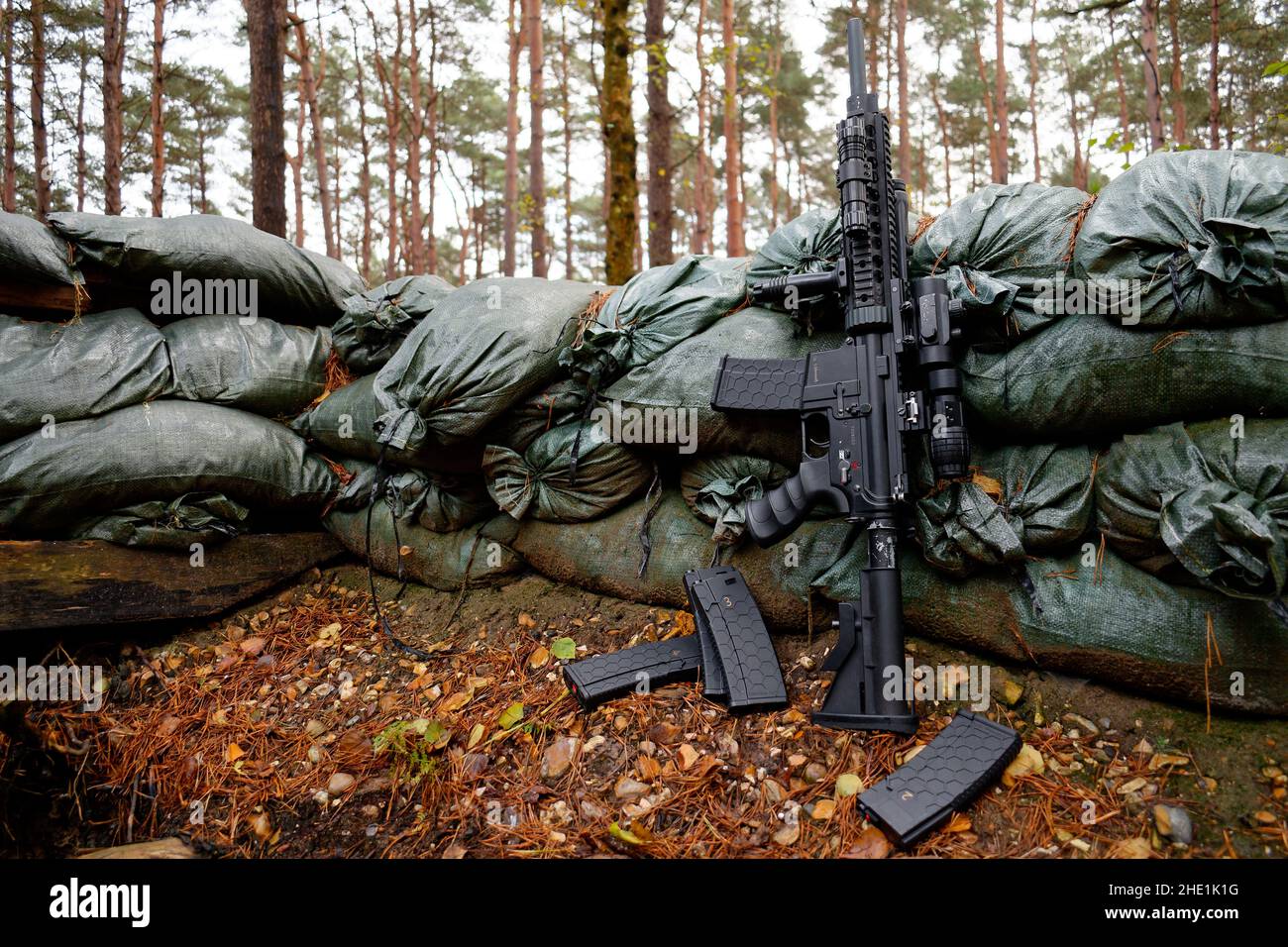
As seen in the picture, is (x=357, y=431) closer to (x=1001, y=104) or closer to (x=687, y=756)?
(x=687, y=756)

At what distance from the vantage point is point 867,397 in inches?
95.6

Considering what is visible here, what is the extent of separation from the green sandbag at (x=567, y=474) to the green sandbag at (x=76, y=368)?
185 cm

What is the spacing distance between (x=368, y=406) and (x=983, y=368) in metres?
2.88

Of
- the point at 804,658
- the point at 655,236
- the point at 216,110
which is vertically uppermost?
the point at 216,110

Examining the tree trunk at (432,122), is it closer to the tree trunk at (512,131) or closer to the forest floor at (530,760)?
the tree trunk at (512,131)

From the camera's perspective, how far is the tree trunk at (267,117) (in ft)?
16.8

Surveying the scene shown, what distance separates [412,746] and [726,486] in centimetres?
154

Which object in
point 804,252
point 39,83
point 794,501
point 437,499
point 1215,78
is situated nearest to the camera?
point 794,501

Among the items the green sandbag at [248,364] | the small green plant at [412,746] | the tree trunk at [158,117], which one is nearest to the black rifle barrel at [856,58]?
the small green plant at [412,746]

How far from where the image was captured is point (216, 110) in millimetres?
14352

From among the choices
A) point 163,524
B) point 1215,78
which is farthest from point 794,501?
point 1215,78

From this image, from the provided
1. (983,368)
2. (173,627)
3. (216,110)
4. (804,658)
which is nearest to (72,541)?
(173,627)

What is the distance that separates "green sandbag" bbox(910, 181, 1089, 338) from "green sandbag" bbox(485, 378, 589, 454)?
1.48m

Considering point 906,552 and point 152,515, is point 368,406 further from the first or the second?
point 906,552
